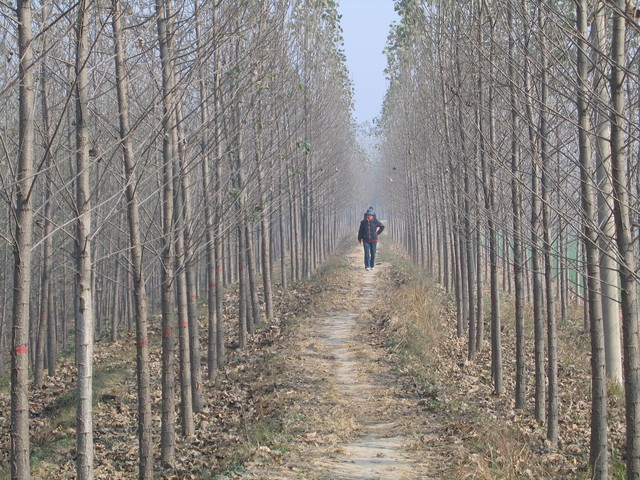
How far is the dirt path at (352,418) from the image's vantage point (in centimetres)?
608

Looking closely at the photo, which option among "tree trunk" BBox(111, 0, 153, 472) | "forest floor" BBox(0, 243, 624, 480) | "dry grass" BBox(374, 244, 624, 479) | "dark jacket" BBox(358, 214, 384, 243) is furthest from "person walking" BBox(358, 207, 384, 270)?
"tree trunk" BBox(111, 0, 153, 472)

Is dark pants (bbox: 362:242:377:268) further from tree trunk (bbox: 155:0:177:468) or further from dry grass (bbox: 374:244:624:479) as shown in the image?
tree trunk (bbox: 155:0:177:468)

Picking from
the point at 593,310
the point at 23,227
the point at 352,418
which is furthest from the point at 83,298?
the point at 352,418

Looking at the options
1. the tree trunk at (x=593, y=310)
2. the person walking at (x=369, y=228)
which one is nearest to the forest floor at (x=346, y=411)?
the tree trunk at (x=593, y=310)

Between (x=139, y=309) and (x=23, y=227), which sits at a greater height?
(x=23, y=227)

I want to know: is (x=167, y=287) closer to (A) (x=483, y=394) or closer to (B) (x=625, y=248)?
(B) (x=625, y=248)

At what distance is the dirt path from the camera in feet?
19.9

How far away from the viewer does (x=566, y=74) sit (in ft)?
14.5

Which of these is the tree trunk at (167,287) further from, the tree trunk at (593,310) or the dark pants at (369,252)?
the dark pants at (369,252)

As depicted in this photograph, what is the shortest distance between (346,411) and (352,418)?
282 mm

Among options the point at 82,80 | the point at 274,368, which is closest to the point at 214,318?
the point at 274,368

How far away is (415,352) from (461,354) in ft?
5.82

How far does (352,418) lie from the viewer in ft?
26.6

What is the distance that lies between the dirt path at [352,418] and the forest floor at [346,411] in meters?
0.02
